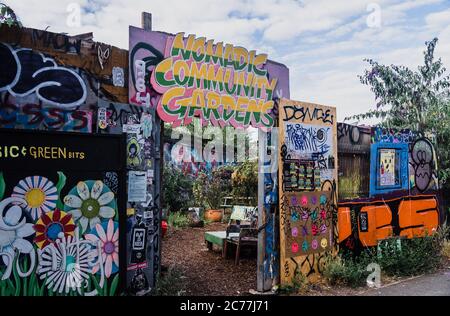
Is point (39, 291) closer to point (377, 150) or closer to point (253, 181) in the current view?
point (377, 150)

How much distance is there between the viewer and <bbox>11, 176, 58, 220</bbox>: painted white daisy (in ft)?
14.1

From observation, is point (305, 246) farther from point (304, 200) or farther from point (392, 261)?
point (392, 261)

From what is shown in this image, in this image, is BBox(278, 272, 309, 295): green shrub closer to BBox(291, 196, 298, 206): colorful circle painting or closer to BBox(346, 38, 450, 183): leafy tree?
BBox(291, 196, 298, 206): colorful circle painting

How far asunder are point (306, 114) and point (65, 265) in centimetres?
437

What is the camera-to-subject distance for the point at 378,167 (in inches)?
306

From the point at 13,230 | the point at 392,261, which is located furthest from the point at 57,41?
the point at 392,261

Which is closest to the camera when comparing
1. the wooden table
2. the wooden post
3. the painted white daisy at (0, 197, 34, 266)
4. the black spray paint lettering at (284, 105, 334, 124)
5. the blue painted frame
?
the painted white daisy at (0, 197, 34, 266)

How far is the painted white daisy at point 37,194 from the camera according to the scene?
4285 millimetres

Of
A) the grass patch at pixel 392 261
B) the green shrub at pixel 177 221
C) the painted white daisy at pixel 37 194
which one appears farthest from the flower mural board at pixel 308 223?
the green shrub at pixel 177 221

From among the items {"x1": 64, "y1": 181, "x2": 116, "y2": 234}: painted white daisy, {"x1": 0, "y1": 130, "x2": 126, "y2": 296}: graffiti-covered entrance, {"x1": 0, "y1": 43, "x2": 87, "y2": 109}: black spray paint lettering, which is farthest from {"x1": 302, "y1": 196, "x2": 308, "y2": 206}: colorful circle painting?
{"x1": 0, "y1": 43, "x2": 87, "y2": 109}: black spray paint lettering

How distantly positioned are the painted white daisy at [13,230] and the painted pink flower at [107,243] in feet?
2.14

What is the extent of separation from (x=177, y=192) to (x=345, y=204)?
753 centimetres

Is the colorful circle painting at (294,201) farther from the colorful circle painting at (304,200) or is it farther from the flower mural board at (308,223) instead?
the colorful circle painting at (304,200)
